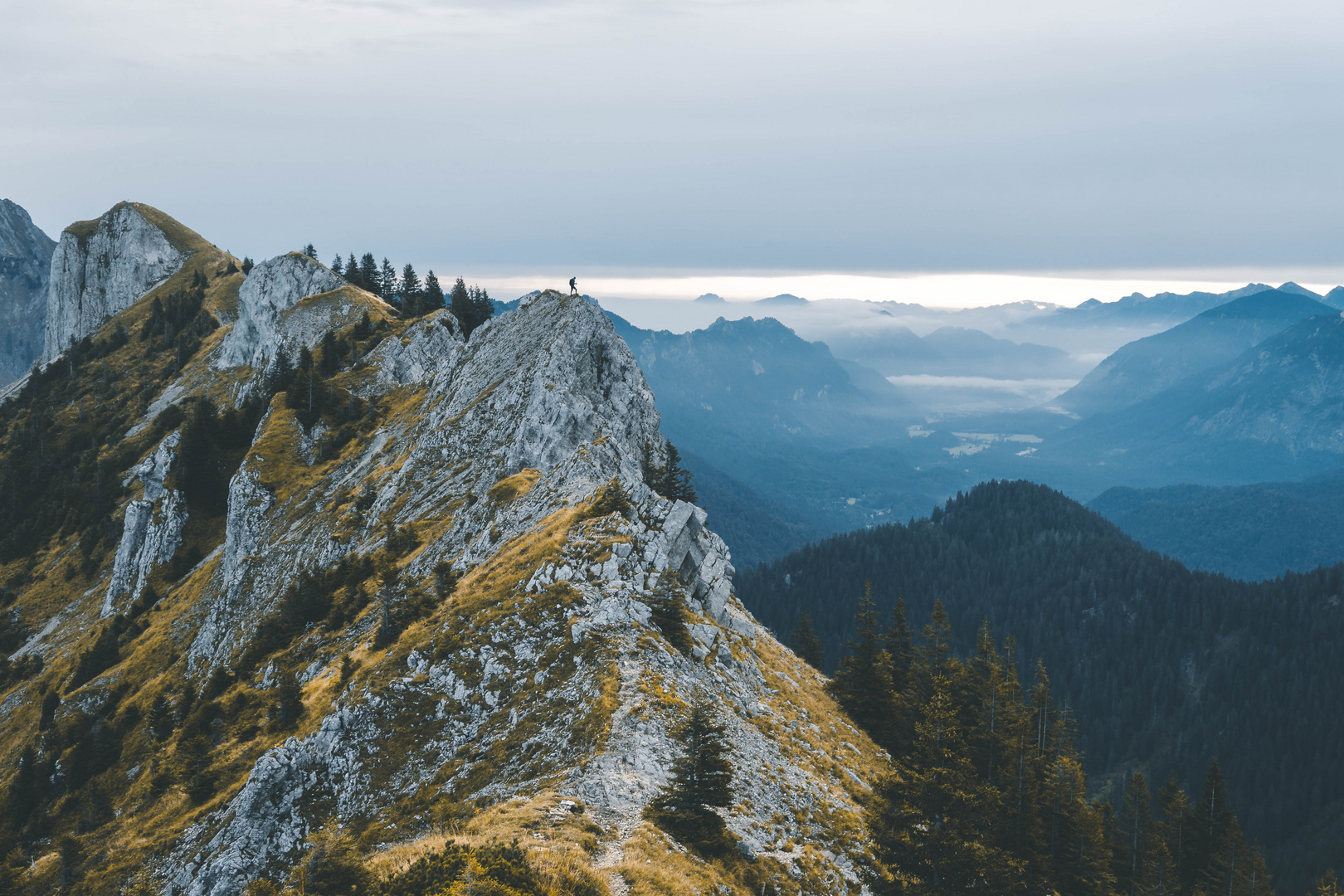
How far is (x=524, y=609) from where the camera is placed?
151 ft

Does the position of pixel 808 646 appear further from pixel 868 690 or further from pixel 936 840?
pixel 936 840

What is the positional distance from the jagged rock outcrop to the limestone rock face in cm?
4588

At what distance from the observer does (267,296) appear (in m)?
161

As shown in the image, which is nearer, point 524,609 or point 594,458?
point 524,609

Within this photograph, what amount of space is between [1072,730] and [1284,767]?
543 feet

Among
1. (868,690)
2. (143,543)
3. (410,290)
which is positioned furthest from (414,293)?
(868,690)

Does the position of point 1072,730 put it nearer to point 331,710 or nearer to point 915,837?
point 915,837

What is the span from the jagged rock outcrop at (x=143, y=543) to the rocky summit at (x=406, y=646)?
505 millimetres

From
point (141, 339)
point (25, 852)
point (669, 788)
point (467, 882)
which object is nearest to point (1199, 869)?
point (669, 788)

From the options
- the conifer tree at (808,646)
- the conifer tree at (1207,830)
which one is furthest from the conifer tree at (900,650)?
the conifer tree at (1207,830)

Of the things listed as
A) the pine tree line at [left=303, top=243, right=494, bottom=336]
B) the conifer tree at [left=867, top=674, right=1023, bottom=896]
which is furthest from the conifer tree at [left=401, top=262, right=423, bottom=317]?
the conifer tree at [left=867, top=674, right=1023, bottom=896]

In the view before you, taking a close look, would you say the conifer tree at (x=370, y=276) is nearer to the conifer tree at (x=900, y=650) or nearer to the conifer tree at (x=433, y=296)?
the conifer tree at (x=433, y=296)

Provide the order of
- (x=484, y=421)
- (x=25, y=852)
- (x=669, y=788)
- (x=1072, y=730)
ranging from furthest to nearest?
(x=484, y=421) → (x=1072, y=730) → (x=25, y=852) → (x=669, y=788)

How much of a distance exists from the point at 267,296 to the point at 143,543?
69.5 meters
